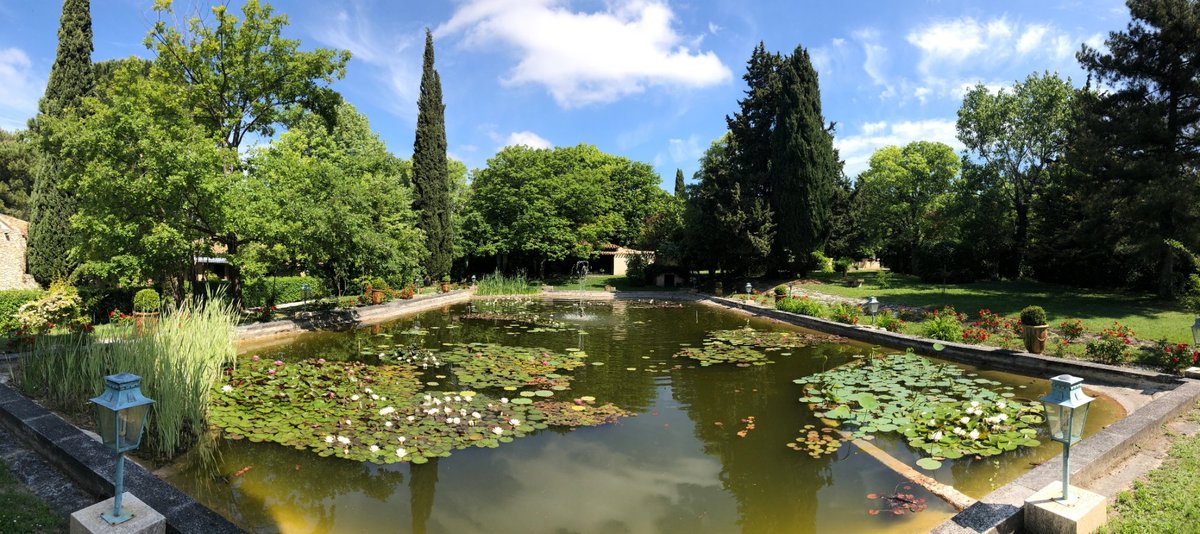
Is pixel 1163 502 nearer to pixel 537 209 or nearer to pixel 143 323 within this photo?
pixel 143 323

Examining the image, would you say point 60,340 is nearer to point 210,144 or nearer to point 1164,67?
point 210,144

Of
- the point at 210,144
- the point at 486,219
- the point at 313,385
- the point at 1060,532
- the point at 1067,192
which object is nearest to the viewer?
the point at 1060,532

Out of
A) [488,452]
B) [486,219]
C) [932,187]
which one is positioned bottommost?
[488,452]

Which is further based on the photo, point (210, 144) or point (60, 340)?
point (210, 144)

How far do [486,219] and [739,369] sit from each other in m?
23.7

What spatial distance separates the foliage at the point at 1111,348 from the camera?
789cm

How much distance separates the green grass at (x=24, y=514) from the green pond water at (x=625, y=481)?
96 cm

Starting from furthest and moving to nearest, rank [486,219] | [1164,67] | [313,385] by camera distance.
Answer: [486,219] → [1164,67] → [313,385]

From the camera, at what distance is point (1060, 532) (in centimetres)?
306

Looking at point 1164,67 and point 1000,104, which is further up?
point 1000,104

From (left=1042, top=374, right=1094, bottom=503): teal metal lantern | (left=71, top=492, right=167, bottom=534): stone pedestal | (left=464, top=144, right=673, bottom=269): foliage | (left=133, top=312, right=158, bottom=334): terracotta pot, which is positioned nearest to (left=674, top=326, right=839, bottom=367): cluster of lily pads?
(left=1042, top=374, right=1094, bottom=503): teal metal lantern

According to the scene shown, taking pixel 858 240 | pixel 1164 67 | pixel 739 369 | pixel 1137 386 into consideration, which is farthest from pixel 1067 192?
pixel 739 369

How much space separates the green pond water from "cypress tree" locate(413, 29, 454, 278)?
19.6 metres

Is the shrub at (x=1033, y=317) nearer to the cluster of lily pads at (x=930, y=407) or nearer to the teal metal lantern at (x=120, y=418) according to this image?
the cluster of lily pads at (x=930, y=407)
